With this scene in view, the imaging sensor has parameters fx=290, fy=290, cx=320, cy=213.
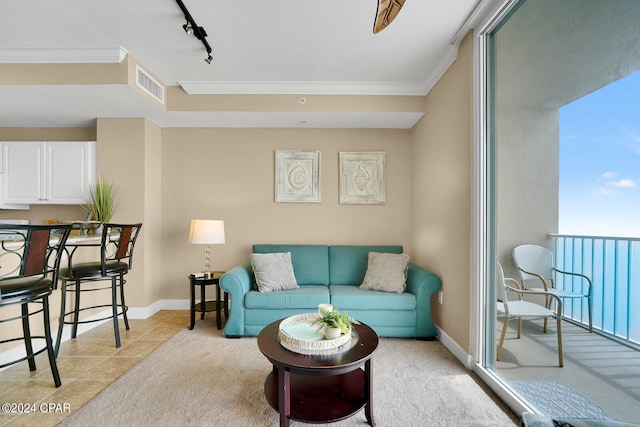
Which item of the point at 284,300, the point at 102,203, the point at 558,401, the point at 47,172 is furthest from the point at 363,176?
the point at 47,172

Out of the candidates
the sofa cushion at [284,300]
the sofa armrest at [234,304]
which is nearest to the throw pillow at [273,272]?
the sofa cushion at [284,300]

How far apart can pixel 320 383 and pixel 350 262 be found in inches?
72.7

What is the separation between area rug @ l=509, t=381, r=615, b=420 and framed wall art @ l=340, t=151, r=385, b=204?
251cm

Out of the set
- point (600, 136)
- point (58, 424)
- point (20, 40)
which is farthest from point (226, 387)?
point (20, 40)

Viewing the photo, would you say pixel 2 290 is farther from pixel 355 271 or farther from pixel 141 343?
pixel 355 271

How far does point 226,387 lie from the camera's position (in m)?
2.12

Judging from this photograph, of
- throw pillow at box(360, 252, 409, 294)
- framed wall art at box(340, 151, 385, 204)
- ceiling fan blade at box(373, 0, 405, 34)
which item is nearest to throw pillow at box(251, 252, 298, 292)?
throw pillow at box(360, 252, 409, 294)

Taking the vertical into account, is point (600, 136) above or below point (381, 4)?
→ below

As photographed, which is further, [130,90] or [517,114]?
[130,90]

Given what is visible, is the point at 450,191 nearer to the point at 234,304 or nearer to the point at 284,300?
the point at 284,300

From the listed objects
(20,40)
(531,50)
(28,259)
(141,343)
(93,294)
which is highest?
(20,40)

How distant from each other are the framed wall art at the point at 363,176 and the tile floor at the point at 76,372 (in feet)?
8.66

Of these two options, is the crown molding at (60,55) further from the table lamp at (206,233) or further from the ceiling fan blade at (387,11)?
the ceiling fan blade at (387,11)

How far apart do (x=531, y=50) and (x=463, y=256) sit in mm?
1560
